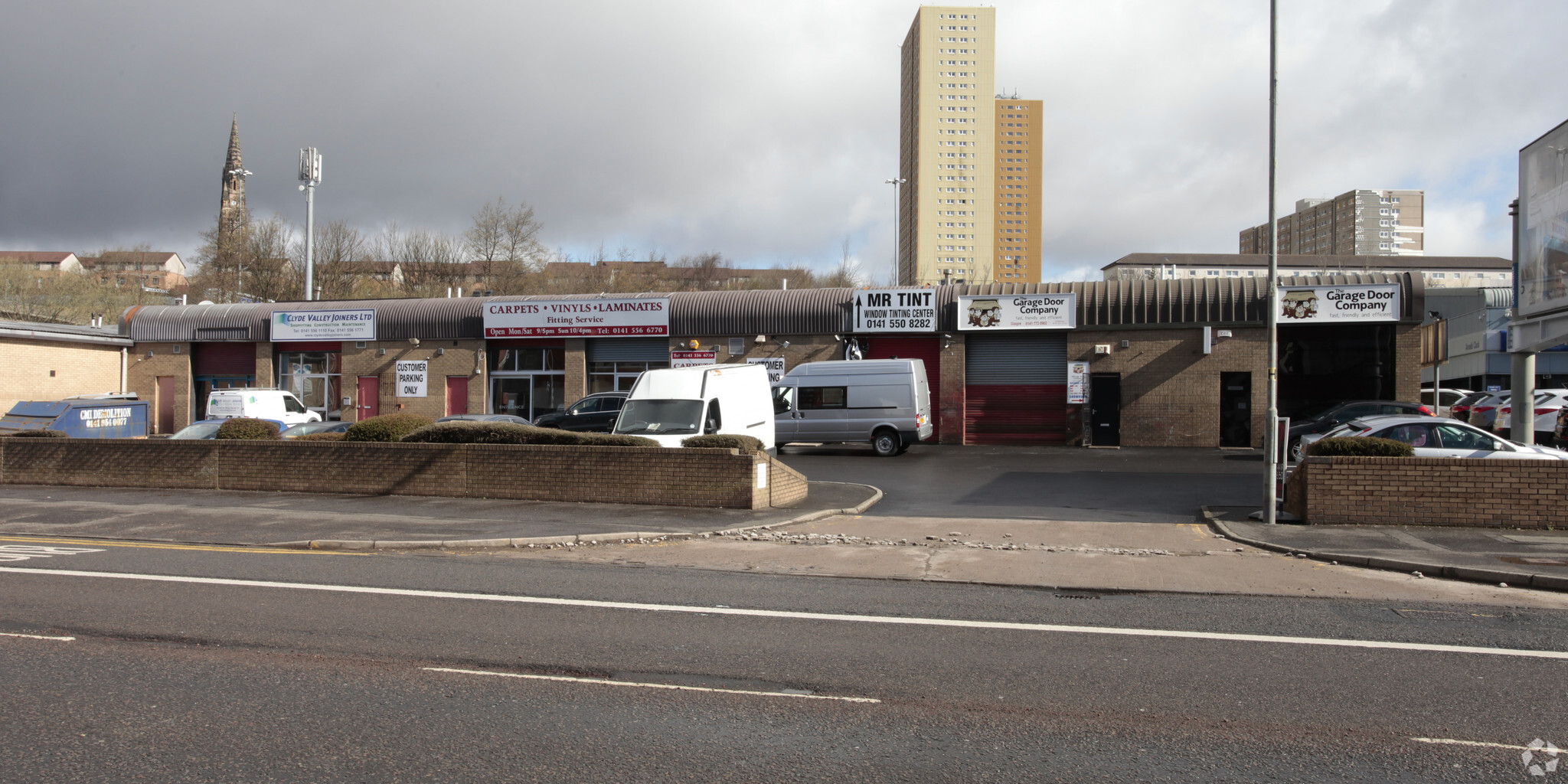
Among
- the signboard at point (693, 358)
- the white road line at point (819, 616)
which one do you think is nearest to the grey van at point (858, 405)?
the signboard at point (693, 358)

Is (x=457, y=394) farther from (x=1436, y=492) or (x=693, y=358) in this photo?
(x=1436, y=492)

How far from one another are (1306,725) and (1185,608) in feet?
10.4

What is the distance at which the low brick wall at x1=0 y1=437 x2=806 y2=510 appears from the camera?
1455 centimetres

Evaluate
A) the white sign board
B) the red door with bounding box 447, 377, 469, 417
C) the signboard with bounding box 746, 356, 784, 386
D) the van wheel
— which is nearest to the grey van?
the van wheel

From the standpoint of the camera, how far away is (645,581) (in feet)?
30.4

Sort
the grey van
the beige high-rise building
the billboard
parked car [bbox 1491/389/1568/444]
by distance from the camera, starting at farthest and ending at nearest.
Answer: the beige high-rise building, the grey van, parked car [bbox 1491/389/1568/444], the billboard

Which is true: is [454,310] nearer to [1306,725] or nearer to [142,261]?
[1306,725]

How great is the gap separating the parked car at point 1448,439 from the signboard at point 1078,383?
12245 mm

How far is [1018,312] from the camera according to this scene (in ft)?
94.2

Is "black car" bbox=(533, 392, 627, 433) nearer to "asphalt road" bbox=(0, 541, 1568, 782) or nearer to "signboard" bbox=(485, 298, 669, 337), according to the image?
"signboard" bbox=(485, 298, 669, 337)

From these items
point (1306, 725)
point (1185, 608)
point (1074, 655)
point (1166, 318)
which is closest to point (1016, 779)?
point (1306, 725)

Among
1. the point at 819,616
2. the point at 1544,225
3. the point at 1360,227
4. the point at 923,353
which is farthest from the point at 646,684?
the point at 1360,227

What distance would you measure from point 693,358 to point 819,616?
24628 mm

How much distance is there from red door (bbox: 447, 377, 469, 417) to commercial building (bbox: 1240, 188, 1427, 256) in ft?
536
